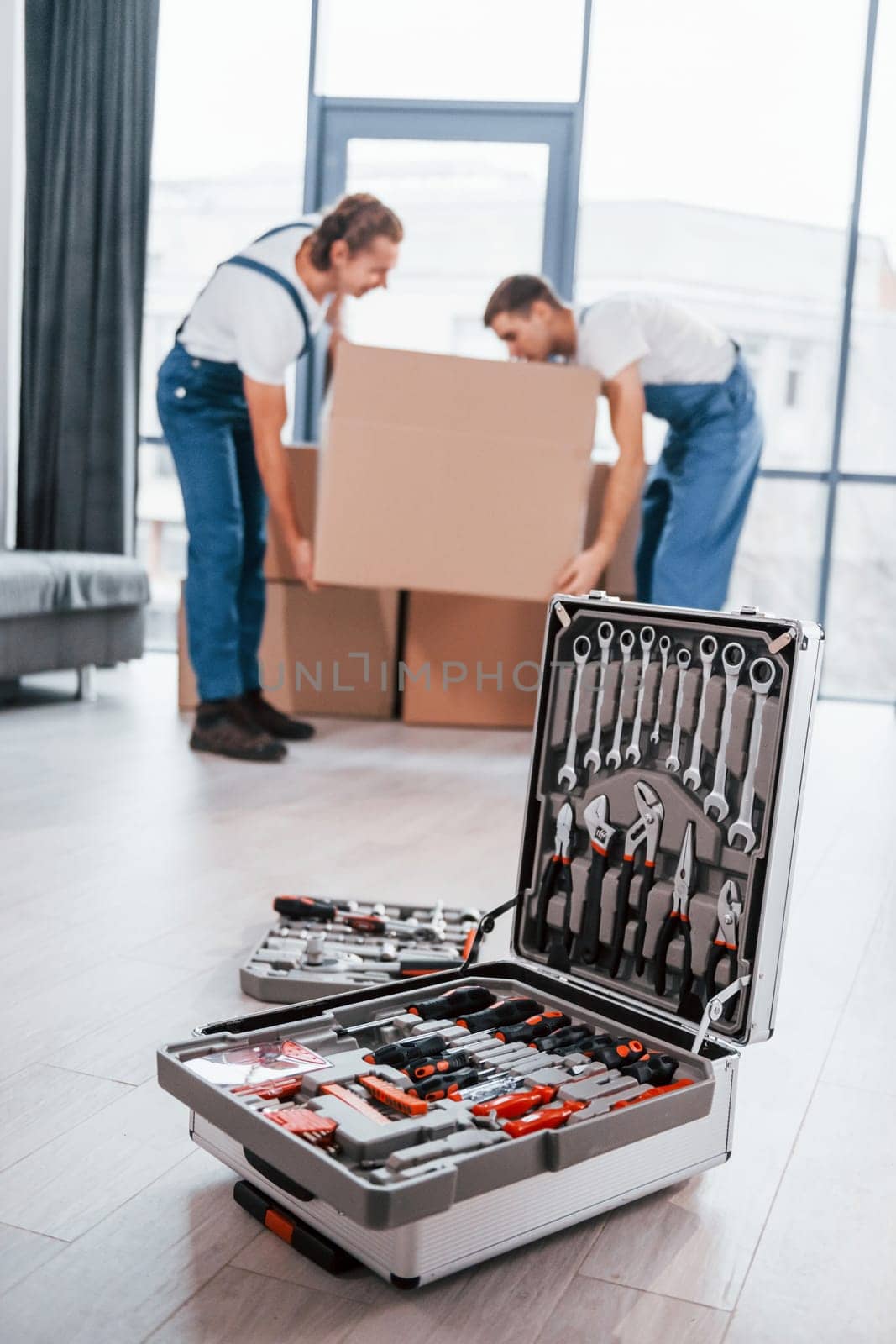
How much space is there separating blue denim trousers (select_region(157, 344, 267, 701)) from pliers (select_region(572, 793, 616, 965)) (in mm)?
1902

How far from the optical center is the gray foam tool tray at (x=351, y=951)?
1.54m

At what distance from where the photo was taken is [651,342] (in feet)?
10.1

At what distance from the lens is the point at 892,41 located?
4.48 metres

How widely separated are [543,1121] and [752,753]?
373 mm

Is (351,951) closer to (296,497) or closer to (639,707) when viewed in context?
(639,707)

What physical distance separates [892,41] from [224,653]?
3.30 meters

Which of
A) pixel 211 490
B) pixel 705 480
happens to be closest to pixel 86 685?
pixel 211 490

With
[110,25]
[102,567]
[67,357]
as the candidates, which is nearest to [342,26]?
[110,25]

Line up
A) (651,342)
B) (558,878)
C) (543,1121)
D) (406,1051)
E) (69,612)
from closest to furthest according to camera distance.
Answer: (543,1121) < (406,1051) < (558,878) < (651,342) < (69,612)

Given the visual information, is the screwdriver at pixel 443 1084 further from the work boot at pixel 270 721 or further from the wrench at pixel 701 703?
the work boot at pixel 270 721

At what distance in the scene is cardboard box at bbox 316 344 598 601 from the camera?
9.59 feet

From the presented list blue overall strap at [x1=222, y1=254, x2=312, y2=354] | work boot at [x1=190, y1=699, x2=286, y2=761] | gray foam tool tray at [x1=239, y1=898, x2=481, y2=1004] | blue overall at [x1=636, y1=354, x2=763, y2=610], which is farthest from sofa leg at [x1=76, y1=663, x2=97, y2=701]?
gray foam tool tray at [x1=239, y1=898, x2=481, y2=1004]

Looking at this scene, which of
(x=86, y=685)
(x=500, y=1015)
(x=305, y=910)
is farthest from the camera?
(x=86, y=685)

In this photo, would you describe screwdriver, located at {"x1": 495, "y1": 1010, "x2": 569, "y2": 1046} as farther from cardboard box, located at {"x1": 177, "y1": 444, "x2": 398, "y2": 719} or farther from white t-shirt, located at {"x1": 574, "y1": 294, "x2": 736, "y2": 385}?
cardboard box, located at {"x1": 177, "y1": 444, "x2": 398, "y2": 719}
